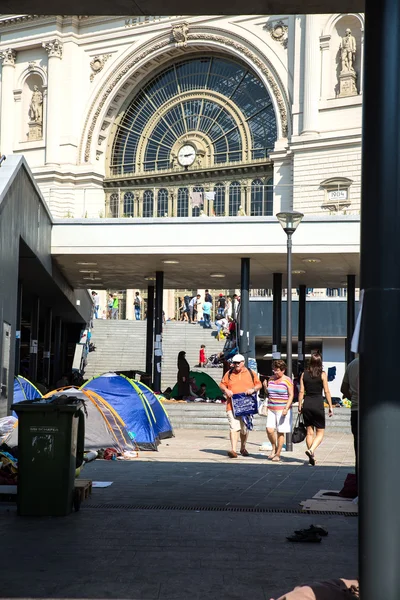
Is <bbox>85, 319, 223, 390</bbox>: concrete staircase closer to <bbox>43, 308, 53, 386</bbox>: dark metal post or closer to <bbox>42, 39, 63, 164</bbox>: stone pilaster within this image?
<bbox>43, 308, 53, 386</bbox>: dark metal post

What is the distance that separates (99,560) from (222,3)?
14.7ft

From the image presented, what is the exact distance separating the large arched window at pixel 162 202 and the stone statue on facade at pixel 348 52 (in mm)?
12597

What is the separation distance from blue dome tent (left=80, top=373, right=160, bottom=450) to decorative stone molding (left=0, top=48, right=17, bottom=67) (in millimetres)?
45330

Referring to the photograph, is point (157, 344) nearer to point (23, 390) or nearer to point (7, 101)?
point (23, 390)

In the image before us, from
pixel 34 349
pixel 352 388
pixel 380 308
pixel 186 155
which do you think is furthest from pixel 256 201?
pixel 380 308

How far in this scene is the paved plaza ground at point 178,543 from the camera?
623 centimetres

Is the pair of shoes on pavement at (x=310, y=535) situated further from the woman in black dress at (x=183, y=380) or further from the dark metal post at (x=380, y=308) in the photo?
the woman in black dress at (x=183, y=380)

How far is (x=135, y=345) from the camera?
39.2m

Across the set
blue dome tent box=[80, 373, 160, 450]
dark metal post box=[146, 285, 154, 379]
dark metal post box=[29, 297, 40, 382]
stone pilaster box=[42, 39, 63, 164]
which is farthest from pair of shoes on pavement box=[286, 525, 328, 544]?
stone pilaster box=[42, 39, 63, 164]

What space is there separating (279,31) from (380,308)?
48149 mm

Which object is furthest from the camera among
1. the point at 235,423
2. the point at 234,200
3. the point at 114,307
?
the point at 234,200

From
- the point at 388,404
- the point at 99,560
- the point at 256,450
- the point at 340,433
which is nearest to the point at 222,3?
the point at 388,404

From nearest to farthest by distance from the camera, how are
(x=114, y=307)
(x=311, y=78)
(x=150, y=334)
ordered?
1. (x=150, y=334)
2. (x=311, y=78)
3. (x=114, y=307)

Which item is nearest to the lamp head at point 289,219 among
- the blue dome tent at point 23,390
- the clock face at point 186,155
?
the blue dome tent at point 23,390
